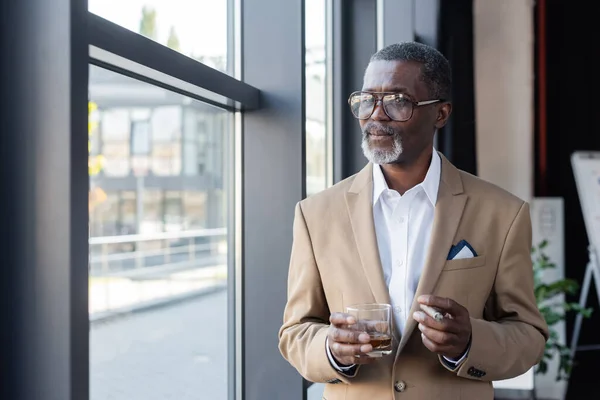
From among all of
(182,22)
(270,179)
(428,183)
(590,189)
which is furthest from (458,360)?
(590,189)

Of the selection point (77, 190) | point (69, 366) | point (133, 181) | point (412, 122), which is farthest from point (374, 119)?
point (69, 366)

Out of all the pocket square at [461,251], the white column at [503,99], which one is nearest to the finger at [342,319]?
the pocket square at [461,251]

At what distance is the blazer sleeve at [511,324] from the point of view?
1.41 metres

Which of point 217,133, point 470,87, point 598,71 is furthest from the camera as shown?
point 598,71

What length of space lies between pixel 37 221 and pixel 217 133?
1097mm

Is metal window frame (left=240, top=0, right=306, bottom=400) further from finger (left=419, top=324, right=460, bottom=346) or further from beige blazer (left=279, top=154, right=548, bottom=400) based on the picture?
finger (left=419, top=324, right=460, bottom=346)

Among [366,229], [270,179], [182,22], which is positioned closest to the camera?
[366,229]

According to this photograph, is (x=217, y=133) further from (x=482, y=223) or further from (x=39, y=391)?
(x=39, y=391)

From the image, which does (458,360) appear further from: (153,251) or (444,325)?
(153,251)

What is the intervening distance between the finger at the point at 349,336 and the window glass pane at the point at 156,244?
51cm

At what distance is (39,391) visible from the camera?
1.05 metres

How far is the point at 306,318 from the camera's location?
5.09 ft

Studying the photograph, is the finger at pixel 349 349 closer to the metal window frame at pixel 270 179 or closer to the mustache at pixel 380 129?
the mustache at pixel 380 129

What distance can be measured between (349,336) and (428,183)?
0.48 m
